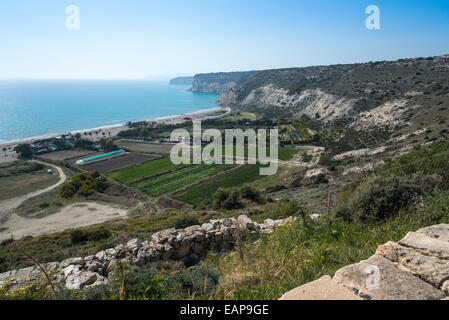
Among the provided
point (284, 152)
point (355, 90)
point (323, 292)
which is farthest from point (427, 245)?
point (355, 90)

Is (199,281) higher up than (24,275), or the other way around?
(199,281)

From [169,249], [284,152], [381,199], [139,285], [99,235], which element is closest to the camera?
[139,285]

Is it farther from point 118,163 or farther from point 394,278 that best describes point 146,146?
point 394,278

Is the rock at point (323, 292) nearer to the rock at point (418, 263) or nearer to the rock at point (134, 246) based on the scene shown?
the rock at point (418, 263)

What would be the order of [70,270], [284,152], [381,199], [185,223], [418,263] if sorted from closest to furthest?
[418,263]
[381,199]
[70,270]
[185,223]
[284,152]

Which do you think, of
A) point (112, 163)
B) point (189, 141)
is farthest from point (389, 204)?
point (189, 141)

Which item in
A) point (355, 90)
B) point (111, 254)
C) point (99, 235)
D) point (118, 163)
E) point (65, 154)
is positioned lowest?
point (118, 163)
